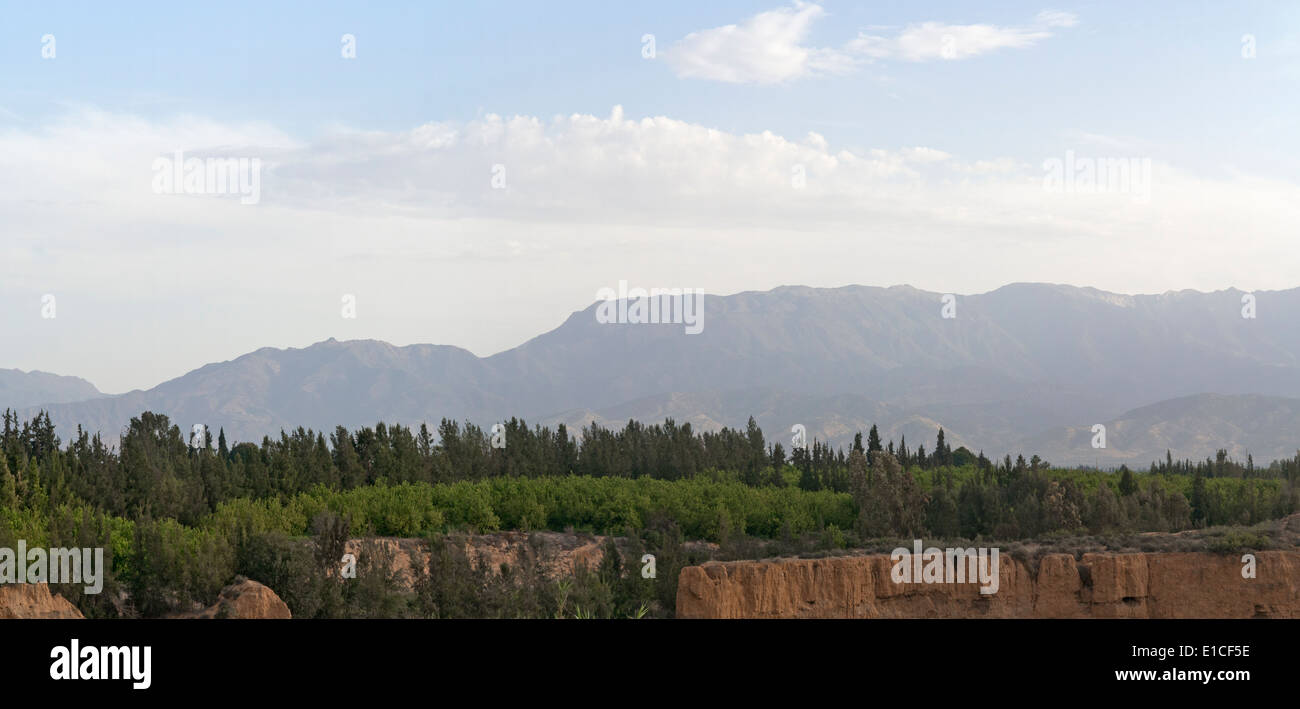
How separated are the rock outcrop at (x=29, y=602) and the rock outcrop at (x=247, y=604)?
8.43ft

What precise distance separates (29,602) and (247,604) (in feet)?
12.5

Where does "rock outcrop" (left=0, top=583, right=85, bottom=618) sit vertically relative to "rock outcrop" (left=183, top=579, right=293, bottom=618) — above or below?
above

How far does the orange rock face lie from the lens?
30453 mm

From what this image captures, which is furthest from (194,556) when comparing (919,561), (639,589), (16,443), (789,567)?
(16,443)

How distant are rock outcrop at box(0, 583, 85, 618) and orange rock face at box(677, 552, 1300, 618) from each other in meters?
Answer: 16.2

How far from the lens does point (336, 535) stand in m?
25.7

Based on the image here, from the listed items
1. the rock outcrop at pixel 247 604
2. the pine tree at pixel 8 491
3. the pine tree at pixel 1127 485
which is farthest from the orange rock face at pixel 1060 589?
the pine tree at pixel 1127 485

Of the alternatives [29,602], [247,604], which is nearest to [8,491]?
[247,604]

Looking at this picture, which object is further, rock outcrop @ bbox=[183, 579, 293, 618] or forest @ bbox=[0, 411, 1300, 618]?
forest @ bbox=[0, 411, 1300, 618]

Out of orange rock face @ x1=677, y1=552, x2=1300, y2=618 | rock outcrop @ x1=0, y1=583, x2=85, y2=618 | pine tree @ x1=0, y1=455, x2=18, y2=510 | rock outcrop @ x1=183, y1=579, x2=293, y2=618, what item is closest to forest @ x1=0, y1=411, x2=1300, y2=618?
pine tree @ x1=0, y1=455, x2=18, y2=510

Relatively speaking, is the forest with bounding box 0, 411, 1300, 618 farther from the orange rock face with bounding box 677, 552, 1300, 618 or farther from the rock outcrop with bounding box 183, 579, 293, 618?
the orange rock face with bounding box 677, 552, 1300, 618

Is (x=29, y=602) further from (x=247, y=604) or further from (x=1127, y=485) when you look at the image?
(x=1127, y=485)
